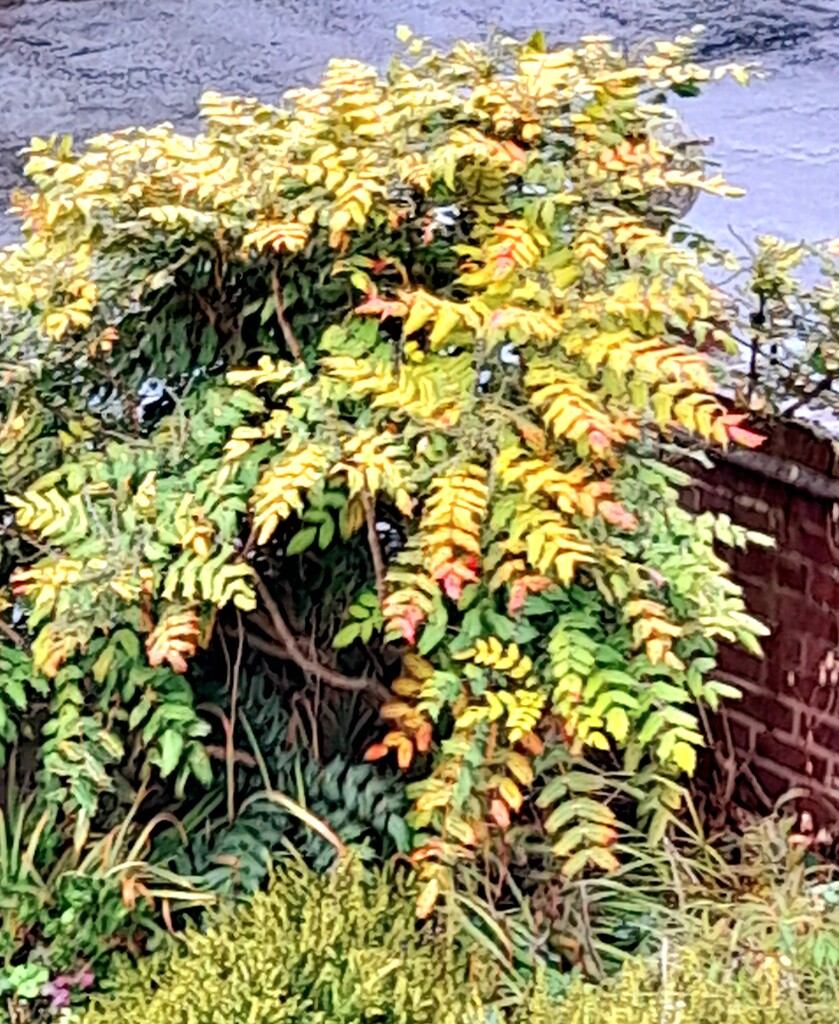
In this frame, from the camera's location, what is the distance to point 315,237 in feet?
9.73

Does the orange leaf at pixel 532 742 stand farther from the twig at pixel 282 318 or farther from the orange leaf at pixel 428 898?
the twig at pixel 282 318

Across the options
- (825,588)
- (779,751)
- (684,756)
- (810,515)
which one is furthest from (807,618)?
(684,756)

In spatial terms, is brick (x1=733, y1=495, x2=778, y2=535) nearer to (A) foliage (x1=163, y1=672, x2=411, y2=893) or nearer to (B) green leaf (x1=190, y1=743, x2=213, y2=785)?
(A) foliage (x1=163, y1=672, x2=411, y2=893)

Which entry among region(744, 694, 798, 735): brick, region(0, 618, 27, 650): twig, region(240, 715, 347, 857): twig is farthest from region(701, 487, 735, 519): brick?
region(0, 618, 27, 650): twig

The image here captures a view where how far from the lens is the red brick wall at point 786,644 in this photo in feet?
11.5

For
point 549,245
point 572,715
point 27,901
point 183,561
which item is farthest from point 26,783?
point 549,245

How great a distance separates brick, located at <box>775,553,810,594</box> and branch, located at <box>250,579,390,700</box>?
0.88 meters

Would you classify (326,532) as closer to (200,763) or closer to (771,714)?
(200,763)

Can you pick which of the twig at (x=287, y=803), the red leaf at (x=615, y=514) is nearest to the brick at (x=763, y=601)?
the red leaf at (x=615, y=514)

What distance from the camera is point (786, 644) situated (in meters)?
3.62

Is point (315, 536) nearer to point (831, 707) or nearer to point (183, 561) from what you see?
point (183, 561)

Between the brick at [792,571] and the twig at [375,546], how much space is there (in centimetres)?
95

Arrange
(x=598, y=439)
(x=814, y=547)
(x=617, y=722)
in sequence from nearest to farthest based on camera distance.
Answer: (x=598, y=439), (x=617, y=722), (x=814, y=547)

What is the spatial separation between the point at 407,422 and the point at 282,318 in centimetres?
31
